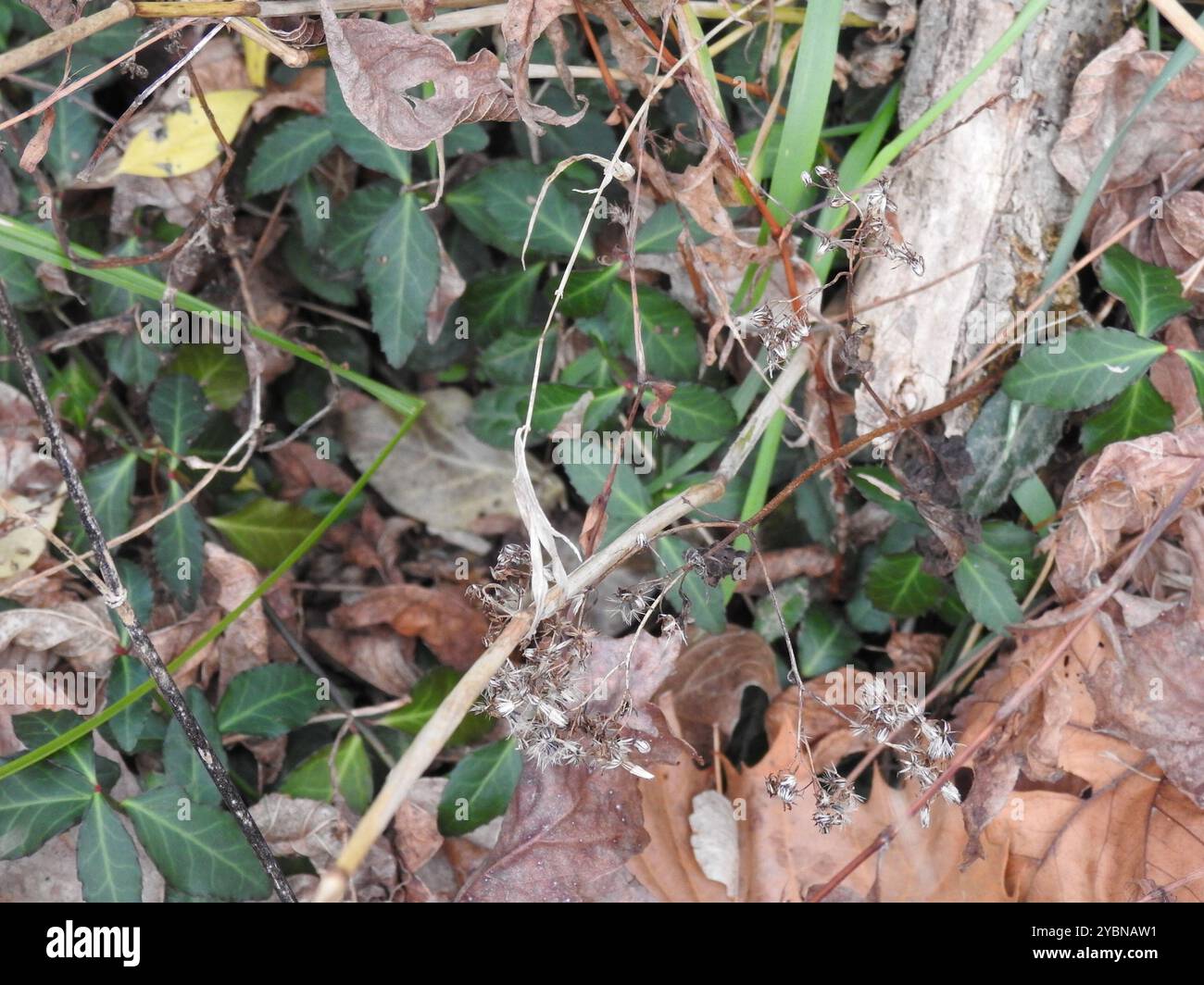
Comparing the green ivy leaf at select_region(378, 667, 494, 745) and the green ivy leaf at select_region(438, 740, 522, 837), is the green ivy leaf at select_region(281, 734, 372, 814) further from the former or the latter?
the green ivy leaf at select_region(438, 740, 522, 837)

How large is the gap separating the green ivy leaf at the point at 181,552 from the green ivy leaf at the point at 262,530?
10 cm

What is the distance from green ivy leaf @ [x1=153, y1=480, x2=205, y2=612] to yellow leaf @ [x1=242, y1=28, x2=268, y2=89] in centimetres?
101

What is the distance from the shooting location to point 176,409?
2111mm

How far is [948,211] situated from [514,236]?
36.2 inches

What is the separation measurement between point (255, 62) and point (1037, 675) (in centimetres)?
216

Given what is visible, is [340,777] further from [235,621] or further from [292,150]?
[292,150]

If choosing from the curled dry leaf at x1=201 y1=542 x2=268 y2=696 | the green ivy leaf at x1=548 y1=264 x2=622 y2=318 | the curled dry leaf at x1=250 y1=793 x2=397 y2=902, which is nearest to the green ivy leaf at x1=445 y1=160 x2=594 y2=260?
the green ivy leaf at x1=548 y1=264 x2=622 y2=318

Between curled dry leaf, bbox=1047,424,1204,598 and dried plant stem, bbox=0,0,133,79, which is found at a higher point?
dried plant stem, bbox=0,0,133,79

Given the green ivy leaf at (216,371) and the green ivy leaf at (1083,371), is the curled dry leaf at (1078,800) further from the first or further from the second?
the green ivy leaf at (216,371)

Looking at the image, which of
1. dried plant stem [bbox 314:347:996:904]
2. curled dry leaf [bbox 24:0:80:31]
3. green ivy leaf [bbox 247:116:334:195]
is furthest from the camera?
green ivy leaf [bbox 247:116:334:195]

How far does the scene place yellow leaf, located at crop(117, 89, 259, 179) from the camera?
211cm

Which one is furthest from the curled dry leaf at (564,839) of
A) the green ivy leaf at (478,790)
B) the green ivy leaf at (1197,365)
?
the green ivy leaf at (1197,365)
